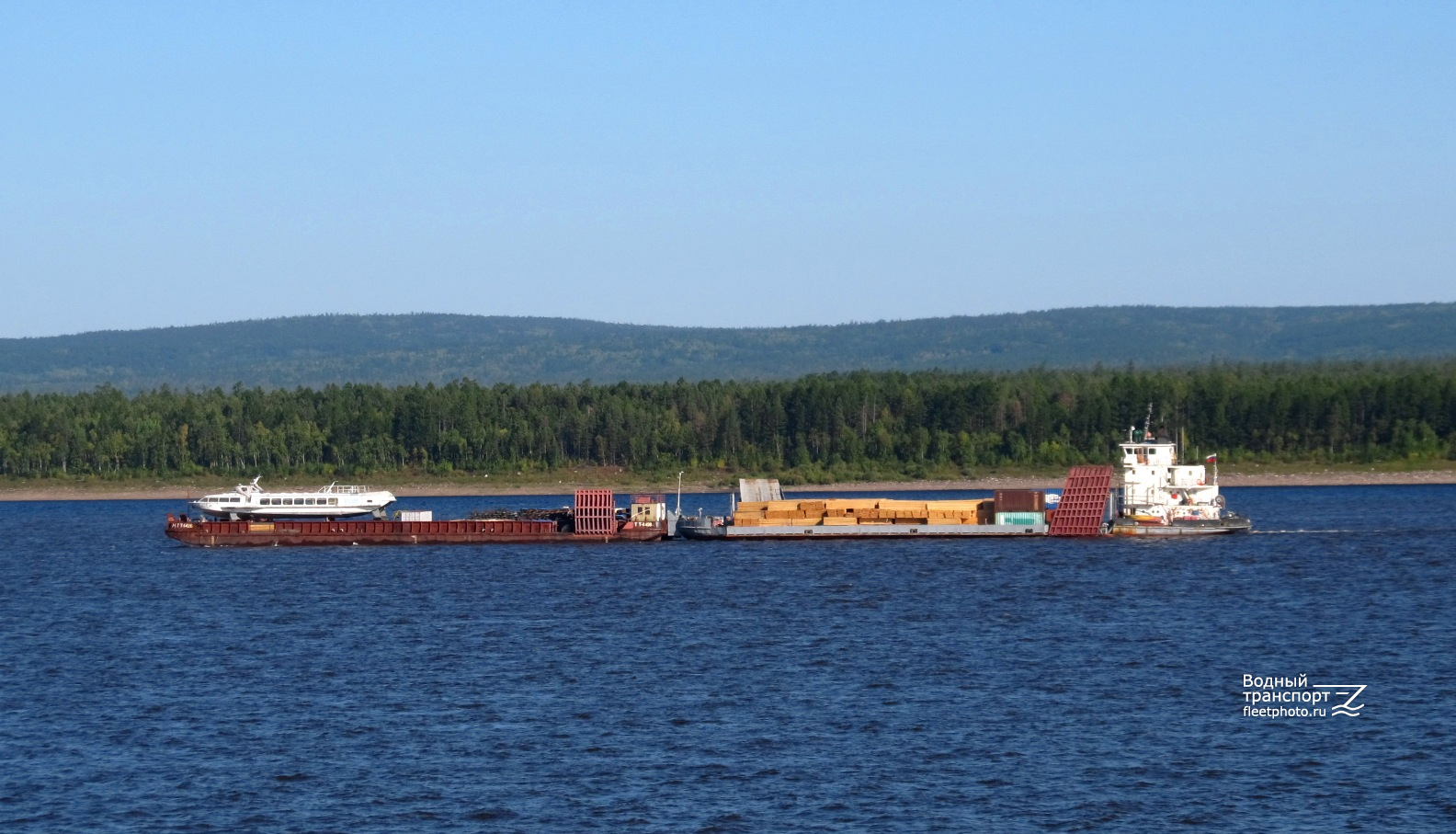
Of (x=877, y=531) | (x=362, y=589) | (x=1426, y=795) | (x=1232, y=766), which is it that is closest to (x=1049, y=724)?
(x=1232, y=766)

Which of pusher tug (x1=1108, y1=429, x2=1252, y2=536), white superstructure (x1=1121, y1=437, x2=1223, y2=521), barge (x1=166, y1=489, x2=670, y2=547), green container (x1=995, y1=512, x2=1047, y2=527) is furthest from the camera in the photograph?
barge (x1=166, y1=489, x2=670, y2=547)

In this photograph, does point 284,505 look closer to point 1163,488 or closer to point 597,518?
point 597,518

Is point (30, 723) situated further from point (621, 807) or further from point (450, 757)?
point (621, 807)

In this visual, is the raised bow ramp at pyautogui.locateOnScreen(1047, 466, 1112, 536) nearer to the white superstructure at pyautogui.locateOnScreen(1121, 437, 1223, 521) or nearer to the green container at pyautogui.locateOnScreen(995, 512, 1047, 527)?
the green container at pyautogui.locateOnScreen(995, 512, 1047, 527)

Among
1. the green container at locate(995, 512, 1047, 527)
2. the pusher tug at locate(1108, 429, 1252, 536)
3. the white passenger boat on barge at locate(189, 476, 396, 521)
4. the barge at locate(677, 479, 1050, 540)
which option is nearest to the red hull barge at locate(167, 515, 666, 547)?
the barge at locate(677, 479, 1050, 540)


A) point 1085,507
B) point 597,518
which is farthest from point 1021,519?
point 597,518

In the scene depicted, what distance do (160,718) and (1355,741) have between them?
112 ft

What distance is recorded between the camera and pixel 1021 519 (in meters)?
115

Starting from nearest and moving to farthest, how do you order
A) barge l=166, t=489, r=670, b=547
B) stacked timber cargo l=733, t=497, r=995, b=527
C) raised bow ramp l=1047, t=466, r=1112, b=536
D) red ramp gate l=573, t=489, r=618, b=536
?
raised bow ramp l=1047, t=466, r=1112, b=536, stacked timber cargo l=733, t=497, r=995, b=527, red ramp gate l=573, t=489, r=618, b=536, barge l=166, t=489, r=670, b=547

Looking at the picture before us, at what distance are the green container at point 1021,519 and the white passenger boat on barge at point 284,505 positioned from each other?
48192mm

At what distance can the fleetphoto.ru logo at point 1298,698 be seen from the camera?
1998 inches

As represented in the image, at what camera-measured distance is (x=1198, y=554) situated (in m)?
99.9

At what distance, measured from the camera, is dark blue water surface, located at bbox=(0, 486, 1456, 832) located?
41.0 metres

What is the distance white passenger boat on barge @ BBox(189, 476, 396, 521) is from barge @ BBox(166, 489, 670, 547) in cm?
606
